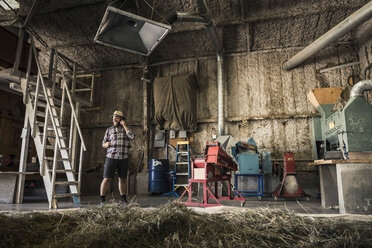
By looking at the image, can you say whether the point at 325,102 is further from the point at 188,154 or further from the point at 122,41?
the point at 122,41

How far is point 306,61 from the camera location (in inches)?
301

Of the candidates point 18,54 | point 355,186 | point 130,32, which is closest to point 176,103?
point 130,32

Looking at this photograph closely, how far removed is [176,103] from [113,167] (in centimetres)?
372

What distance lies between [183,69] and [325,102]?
464cm

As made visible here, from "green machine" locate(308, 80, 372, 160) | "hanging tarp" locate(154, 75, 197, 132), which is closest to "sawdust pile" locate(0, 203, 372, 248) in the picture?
"green machine" locate(308, 80, 372, 160)

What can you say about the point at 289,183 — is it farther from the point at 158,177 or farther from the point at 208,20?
the point at 208,20

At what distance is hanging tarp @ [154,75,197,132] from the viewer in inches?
307

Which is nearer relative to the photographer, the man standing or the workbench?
the workbench

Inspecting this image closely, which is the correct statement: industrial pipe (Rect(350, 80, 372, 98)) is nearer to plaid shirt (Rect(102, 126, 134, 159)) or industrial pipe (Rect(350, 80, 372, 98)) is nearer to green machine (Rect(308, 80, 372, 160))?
green machine (Rect(308, 80, 372, 160))

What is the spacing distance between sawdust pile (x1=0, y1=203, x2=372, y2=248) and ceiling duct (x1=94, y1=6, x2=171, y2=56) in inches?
139

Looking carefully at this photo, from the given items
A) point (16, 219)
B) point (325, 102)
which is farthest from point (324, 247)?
point (325, 102)

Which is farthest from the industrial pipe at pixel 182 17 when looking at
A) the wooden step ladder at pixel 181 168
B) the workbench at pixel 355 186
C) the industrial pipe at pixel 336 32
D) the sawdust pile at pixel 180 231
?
the sawdust pile at pixel 180 231

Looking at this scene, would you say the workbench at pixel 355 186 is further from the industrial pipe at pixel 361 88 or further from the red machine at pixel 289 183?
the red machine at pixel 289 183

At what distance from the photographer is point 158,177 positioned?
7.25 meters
